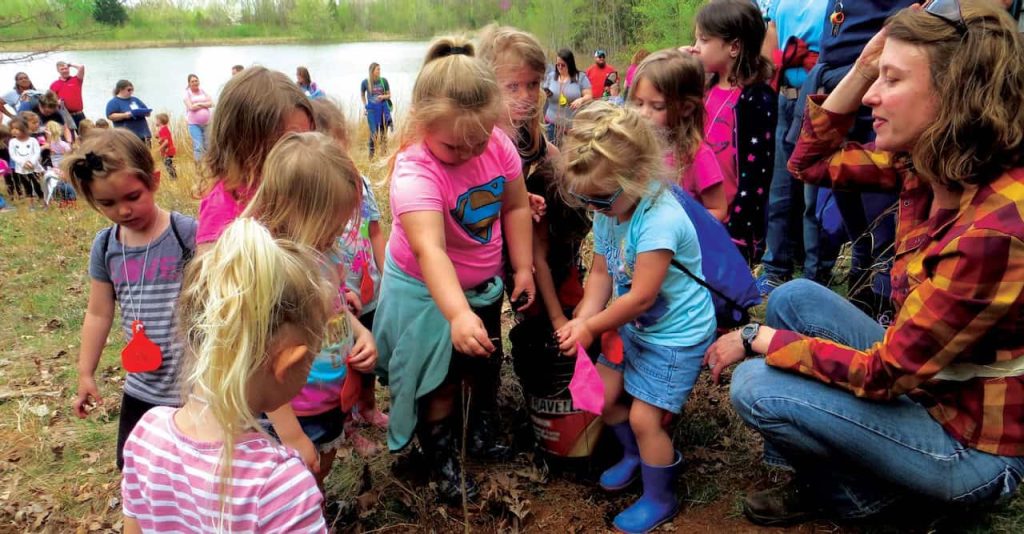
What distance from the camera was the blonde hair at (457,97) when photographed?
7.11 ft

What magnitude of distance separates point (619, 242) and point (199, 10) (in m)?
62.3

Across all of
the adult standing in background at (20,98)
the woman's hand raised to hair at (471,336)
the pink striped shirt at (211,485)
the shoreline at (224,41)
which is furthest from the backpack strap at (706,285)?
the shoreline at (224,41)

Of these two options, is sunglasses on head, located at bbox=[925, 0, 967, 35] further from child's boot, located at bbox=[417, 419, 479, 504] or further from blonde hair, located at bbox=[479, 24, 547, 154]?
child's boot, located at bbox=[417, 419, 479, 504]

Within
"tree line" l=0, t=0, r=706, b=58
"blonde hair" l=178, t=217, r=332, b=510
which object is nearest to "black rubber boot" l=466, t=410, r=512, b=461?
"blonde hair" l=178, t=217, r=332, b=510

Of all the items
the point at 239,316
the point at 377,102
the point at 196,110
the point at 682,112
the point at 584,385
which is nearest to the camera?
the point at 239,316

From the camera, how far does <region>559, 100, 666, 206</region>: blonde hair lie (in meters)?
2.18

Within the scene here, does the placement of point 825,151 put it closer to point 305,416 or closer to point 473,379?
point 473,379

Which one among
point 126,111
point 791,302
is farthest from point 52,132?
point 791,302

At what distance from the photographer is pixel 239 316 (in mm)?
1243

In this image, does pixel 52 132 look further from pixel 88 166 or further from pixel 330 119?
pixel 88 166

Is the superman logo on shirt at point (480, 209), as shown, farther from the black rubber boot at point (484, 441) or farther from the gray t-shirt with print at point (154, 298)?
the gray t-shirt with print at point (154, 298)

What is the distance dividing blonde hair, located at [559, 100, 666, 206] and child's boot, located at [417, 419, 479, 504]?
108cm

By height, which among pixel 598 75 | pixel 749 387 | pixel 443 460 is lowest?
pixel 443 460

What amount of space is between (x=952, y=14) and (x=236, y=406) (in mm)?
1953
